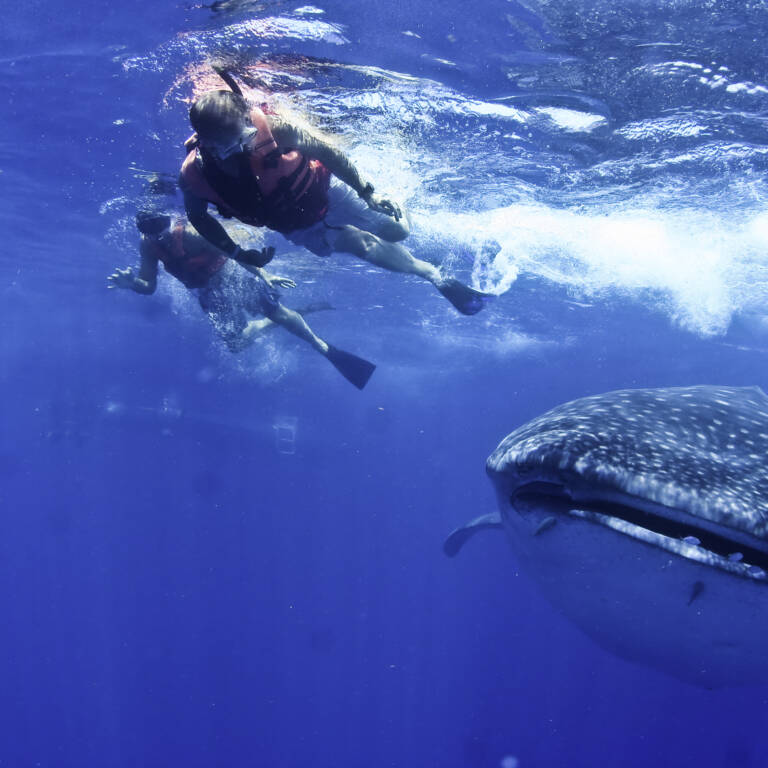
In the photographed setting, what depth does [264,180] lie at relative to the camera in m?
6.01

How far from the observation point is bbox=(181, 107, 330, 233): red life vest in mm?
5688

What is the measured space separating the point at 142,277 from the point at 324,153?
5255mm

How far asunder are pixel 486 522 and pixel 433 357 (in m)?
28.6

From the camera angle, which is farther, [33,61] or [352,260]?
[352,260]

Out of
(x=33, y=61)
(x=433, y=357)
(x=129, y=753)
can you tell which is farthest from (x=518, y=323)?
(x=129, y=753)

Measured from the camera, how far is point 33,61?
31.4 feet

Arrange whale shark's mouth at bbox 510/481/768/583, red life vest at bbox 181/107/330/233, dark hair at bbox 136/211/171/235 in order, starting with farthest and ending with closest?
dark hair at bbox 136/211/171/235 → red life vest at bbox 181/107/330/233 → whale shark's mouth at bbox 510/481/768/583

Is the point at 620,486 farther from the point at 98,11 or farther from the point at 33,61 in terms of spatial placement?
the point at 33,61

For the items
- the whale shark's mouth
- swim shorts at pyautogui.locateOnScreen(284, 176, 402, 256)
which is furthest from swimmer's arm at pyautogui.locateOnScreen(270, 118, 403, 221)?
the whale shark's mouth

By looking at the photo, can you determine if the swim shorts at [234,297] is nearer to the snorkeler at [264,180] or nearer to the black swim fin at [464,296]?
the snorkeler at [264,180]

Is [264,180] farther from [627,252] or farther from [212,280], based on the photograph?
[627,252]

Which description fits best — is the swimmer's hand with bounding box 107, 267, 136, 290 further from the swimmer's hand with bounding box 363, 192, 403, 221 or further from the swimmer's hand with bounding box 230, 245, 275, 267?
the swimmer's hand with bounding box 363, 192, 403, 221

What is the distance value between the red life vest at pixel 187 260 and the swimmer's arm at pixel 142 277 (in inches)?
9.6

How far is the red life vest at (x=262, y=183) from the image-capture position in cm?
569
